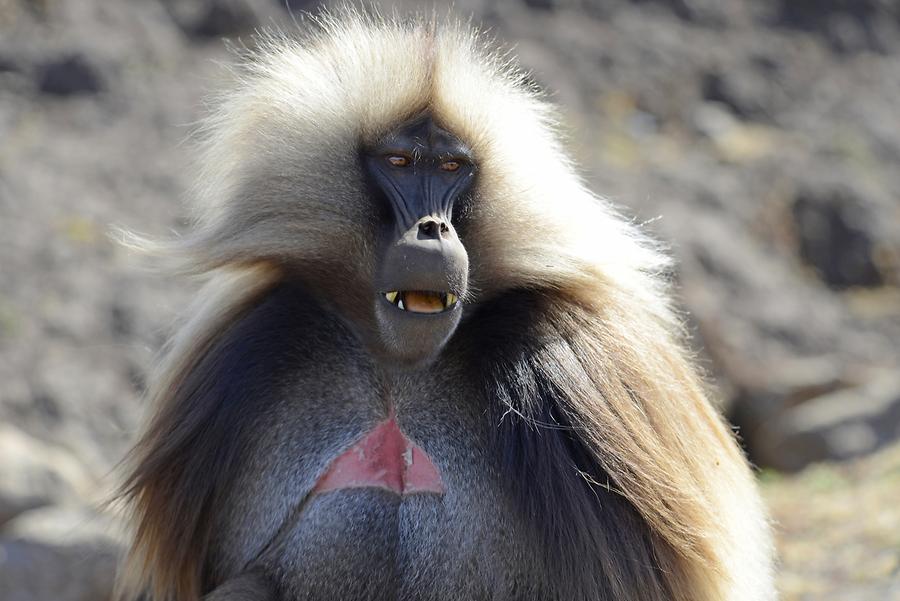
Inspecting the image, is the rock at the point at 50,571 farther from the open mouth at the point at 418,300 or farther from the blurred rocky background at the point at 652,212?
the open mouth at the point at 418,300

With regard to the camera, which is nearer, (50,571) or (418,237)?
(418,237)

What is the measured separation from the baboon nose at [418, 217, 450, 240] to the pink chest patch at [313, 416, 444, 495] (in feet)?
2.27

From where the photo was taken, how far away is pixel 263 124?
3.55 meters

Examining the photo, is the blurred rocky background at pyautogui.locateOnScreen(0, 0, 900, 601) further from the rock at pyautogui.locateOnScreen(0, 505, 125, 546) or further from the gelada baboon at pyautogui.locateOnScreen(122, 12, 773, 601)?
the gelada baboon at pyautogui.locateOnScreen(122, 12, 773, 601)

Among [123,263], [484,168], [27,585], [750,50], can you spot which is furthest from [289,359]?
[750,50]

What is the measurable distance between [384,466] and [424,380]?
0.28m

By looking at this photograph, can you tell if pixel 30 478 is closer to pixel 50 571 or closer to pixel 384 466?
pixel 50 571

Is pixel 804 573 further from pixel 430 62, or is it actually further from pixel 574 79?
pixel 574 79

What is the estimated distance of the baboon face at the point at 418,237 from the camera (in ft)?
10.1

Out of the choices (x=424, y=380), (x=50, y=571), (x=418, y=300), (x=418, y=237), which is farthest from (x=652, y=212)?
(x=418, y=237)

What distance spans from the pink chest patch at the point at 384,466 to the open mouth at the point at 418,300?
1.50ft

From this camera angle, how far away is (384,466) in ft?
11.5

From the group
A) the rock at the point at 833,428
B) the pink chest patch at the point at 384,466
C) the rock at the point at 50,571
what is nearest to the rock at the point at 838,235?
the rock at the point at 833,428

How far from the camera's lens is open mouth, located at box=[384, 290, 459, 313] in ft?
10.6
